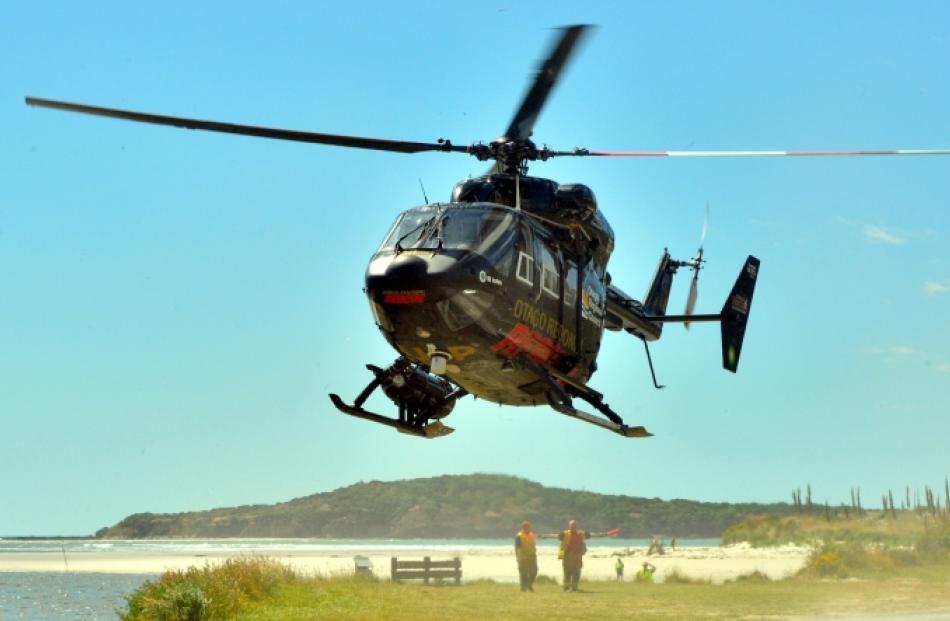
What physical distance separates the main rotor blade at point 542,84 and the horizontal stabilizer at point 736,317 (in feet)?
19.8

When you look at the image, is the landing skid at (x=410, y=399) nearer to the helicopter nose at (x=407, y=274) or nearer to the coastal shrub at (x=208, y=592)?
the helicopter nose at (x=407, y=274)

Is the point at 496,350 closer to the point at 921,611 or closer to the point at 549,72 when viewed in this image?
the point at 549,72

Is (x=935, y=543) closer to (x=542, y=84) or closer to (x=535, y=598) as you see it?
(x=535, y=598)

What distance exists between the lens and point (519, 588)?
2633 centimetres

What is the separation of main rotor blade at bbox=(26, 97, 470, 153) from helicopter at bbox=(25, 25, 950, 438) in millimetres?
15

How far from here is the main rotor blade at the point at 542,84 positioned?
1387cm

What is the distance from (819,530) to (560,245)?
21.8 meters

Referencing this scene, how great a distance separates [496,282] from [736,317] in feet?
25.1

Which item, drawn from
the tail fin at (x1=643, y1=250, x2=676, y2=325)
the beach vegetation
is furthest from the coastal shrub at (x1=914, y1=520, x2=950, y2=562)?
the tail fin at (x1=643, y1=250, x2=676, y2=325)

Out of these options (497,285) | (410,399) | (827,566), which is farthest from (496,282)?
(827,566)

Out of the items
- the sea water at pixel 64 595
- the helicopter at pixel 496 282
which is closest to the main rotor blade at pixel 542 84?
the helicopter at pixel 496 282

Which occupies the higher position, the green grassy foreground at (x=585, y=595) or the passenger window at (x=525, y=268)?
the passenger window at (x=525, y=268)

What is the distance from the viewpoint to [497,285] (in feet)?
47.4

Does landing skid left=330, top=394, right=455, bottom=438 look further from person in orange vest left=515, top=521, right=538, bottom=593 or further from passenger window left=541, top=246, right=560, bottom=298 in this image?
person in orange vest left=515, top=521, right=538, bottom=593
